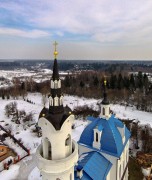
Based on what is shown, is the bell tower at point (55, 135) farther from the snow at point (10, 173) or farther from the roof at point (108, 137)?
the snow at point (10, 173)

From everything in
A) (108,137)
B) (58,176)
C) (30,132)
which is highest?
(58,176)

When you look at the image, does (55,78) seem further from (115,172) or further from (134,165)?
(134,165)

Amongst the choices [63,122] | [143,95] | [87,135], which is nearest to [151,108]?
[143,95]

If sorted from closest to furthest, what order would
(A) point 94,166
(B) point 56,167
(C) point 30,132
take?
(B) point 56,167 < (A) point 94,166 < (C) point 30,132

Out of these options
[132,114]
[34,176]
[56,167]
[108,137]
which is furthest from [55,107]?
[132,114]

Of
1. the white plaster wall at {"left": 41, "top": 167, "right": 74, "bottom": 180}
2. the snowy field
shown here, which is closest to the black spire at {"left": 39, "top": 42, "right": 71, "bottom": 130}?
the white plaster wall at {"left": 41, "top": 167, "right": 74, "bottom": 180}

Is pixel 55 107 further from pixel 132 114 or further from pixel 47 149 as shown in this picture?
pixel 132 114

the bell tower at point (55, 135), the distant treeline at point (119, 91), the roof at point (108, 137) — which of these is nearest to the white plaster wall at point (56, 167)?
the bell tower at point (55, 135)
